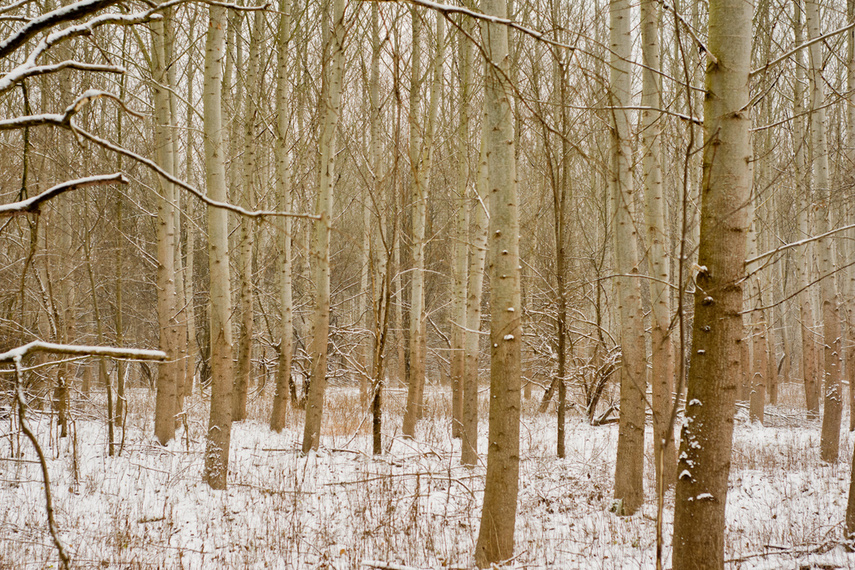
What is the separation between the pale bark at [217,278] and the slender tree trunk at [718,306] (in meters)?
4.60

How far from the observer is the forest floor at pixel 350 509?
4.12 m

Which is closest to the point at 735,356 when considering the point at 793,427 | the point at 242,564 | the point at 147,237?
the point at 242,564

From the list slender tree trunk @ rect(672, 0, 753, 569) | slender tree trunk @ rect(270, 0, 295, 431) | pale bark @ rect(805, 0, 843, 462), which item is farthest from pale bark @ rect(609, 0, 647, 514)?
slender tree trunk @ rect(270, 0, 295, 431)

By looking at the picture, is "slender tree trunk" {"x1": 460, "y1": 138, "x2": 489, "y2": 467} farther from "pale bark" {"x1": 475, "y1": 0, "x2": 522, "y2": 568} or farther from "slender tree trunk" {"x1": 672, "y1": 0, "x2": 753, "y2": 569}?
"slender tree trunk" {"x1": 672, "y1": 0, "x2": 753, "y2": 569}

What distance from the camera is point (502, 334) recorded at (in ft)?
12.0

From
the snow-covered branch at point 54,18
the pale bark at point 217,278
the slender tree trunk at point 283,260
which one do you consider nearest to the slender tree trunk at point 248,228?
the slender tree trunk at point 283,260

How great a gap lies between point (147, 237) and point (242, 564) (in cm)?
1756

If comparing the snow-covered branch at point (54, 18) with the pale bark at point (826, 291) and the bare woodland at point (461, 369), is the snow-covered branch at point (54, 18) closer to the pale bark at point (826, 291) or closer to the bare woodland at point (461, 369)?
the bare woodland at point (461, 369)

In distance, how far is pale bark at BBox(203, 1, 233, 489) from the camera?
18.5 feet

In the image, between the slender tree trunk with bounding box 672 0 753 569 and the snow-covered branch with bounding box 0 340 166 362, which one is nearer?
the snow-covered branch with bounding box 0 340 166 362

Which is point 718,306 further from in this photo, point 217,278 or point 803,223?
point 803,223

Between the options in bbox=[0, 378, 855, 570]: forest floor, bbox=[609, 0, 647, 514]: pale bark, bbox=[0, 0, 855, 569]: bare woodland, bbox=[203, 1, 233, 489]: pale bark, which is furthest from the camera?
bbox=[203, 1, 233, 489]: pale bark

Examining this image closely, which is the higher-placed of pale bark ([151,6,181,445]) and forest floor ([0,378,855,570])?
pale bark ([151,6,181,445])

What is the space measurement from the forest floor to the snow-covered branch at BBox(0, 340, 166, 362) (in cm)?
265
